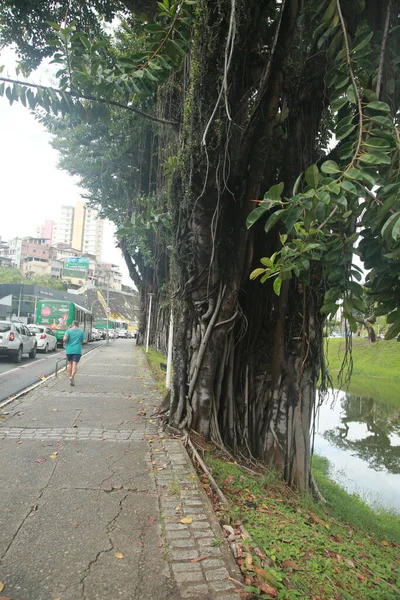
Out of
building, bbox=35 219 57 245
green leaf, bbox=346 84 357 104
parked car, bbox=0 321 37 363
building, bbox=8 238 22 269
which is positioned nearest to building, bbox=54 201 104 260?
building, bbox=35 219 57 245

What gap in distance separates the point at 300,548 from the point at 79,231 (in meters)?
120

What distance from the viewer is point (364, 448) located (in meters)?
10.8

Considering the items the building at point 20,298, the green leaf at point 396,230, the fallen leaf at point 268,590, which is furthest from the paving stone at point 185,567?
the building at point 20,298

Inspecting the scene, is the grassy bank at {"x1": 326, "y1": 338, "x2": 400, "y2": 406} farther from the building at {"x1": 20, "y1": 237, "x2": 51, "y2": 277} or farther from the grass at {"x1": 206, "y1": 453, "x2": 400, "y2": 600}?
the building at {"x1": 20, "y1": 237, "x2": 51, "y2": 277}

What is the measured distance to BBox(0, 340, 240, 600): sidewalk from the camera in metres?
2.64

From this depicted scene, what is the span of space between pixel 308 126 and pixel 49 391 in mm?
7548

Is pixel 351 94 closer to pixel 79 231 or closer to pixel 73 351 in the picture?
pixel 73 351

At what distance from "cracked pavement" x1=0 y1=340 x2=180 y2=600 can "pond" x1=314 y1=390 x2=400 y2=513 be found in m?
3.10

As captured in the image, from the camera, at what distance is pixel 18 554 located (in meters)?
2.92

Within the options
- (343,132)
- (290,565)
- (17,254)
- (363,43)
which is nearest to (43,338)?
(290,565)

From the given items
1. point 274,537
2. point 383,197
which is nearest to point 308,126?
point 383,197

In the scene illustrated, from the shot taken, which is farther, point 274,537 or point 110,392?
point 110,392

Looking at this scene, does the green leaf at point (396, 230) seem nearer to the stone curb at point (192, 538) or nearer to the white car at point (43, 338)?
the stone curb at point (192, 538)

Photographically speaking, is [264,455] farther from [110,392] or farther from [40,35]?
[40,35]
